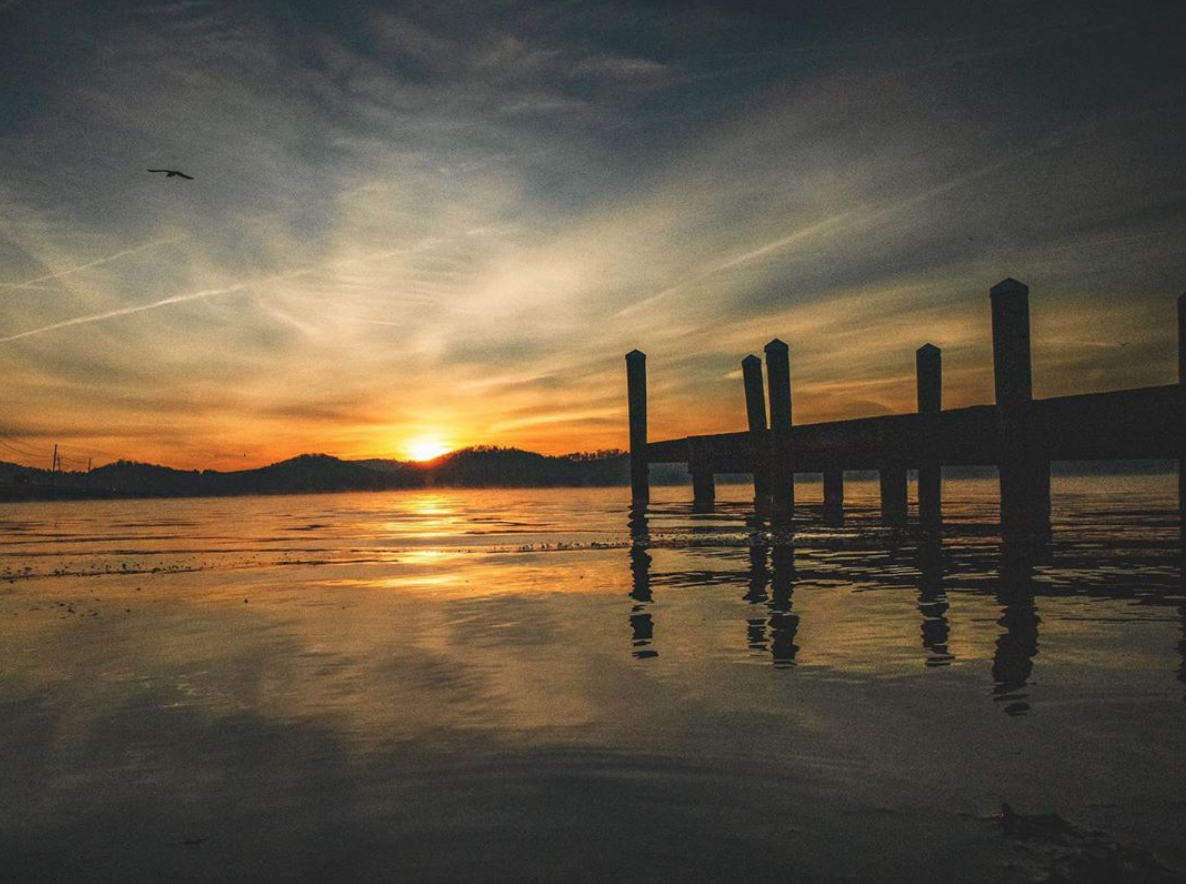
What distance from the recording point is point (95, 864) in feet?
11.0

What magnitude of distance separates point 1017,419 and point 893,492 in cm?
1043

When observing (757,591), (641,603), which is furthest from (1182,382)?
(641,603)

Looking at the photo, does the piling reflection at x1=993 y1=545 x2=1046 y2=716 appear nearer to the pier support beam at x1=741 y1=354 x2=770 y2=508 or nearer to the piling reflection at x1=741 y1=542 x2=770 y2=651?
the piling reflection at x1=741 y1=542 x2=770 y2=651

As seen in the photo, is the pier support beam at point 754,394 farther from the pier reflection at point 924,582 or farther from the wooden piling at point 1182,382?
the wooden piling at point 1182,382

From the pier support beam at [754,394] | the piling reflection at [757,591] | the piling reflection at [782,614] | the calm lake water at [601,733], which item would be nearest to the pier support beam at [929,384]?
the pier support beam at [754,394]

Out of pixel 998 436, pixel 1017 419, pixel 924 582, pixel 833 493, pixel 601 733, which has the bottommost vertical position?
pixel 601 733

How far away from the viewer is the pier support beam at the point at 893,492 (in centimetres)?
2612

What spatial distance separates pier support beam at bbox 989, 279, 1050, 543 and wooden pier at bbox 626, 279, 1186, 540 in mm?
20

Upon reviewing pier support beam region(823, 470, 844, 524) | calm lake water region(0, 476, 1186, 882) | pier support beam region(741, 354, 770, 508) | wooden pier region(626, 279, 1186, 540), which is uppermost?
pier support beam region(741, 354, 770, 508)

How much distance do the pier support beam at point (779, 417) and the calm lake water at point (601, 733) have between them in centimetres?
1576

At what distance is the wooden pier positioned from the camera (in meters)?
15.2

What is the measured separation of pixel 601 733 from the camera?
16.2 ft

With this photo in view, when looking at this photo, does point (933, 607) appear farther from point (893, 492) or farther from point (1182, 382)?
point (893, 492)

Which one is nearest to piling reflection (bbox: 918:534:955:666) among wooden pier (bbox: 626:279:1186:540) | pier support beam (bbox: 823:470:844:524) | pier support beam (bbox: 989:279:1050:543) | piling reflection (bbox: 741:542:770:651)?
piling reflection (bbox: 741:542:770:651)
